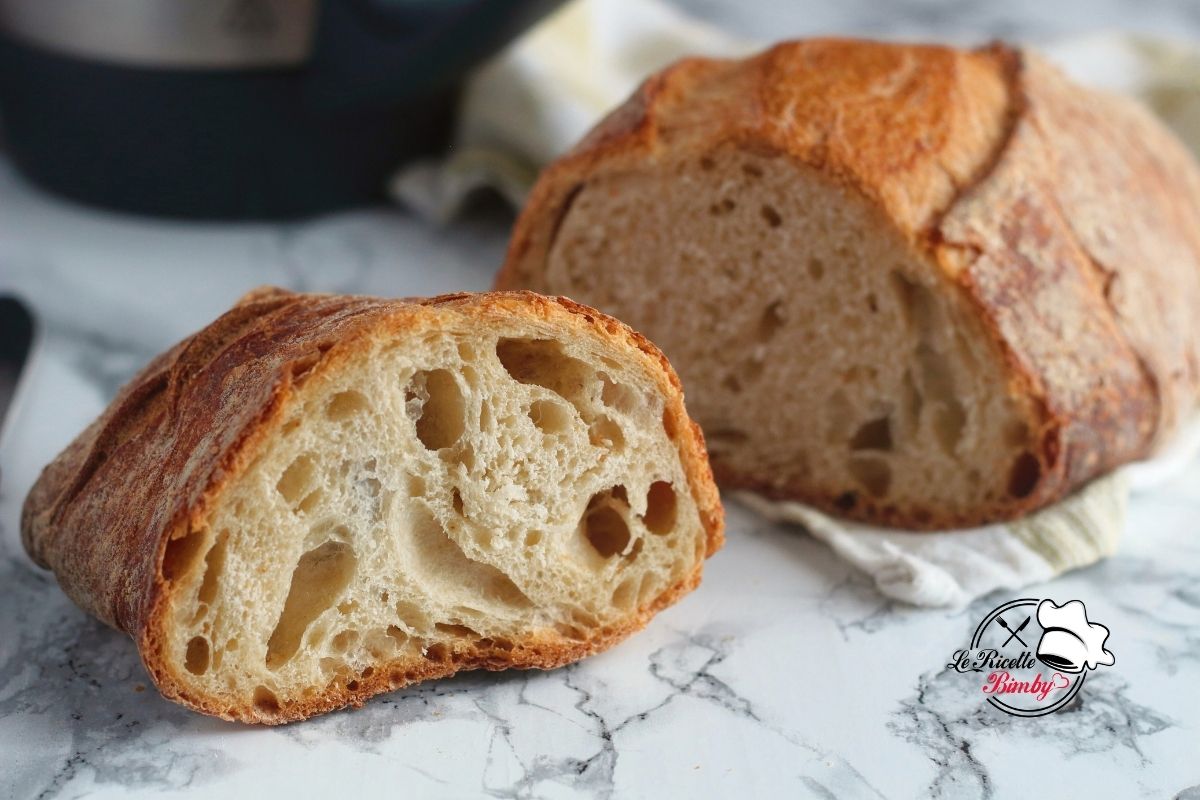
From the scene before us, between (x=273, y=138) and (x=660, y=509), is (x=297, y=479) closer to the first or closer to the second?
(x=660, y=509)

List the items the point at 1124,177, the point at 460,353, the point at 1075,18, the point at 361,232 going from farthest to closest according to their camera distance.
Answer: the point at 1075,18 < the point at 361,232 < the point at 1124,177 < the point at 460,353

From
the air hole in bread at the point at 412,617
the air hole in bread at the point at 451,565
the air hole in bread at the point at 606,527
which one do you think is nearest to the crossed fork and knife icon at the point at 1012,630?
the air hole in bread at the point at 606,527

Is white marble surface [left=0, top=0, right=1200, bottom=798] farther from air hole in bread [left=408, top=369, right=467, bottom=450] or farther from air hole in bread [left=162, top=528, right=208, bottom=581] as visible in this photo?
air hole in bread [left=408, top=369, right=467, bottom=450]

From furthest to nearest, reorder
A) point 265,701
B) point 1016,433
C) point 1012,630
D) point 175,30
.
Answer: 1. point 175,30
2. point 1016,433
3. point 1012,630
4. point 265,701

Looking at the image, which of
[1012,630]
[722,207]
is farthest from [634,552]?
[722,207]

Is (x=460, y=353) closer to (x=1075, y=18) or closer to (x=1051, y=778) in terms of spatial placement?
(x=1051, y=778)

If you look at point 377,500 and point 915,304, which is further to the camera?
point 915,304

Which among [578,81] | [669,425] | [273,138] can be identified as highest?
[669,425]

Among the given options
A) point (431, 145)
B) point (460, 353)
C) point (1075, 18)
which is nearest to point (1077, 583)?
point (460, 353)
